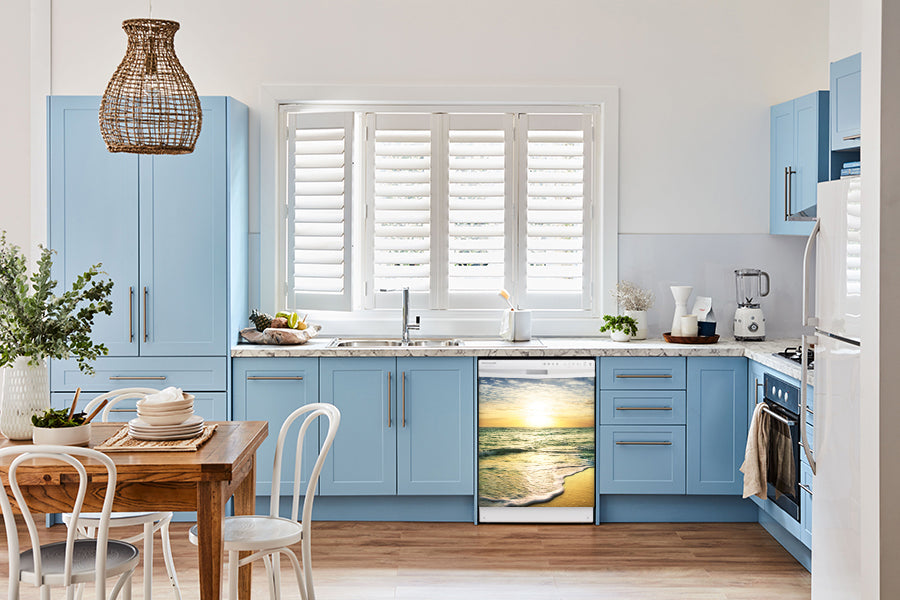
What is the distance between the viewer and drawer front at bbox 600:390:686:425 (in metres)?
4.21

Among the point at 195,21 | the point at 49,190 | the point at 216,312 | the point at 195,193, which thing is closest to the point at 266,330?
the point at 216,312

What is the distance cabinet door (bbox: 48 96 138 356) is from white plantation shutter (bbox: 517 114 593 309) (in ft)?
6.96

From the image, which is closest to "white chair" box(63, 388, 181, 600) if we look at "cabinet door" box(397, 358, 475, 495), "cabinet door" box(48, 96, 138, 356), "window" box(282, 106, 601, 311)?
"cabinet door" box(48, 96, 138, 356)

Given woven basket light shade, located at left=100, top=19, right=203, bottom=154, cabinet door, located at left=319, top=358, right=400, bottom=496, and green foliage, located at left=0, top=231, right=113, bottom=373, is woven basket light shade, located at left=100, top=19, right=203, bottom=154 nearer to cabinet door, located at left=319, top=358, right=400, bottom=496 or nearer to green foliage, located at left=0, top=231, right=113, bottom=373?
green foliage, located at left=0, top=231, right=113, bottom=373

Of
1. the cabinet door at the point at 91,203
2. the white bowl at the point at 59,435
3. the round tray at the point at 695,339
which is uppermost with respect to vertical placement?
the cabinet door at the point at 91,203

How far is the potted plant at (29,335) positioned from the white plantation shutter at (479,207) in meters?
2.41

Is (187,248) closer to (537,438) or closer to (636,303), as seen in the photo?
(537,438)

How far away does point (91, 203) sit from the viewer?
4203 mm

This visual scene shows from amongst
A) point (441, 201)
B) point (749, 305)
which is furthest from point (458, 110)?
point (749, 305)

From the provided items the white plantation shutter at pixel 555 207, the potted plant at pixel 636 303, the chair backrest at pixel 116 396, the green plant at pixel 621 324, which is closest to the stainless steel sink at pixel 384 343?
the white plantation shutter at pixel 555 207

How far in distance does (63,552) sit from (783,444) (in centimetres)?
291

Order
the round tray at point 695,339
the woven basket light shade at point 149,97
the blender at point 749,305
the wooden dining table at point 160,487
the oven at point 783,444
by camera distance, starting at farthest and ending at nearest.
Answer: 1. the blender at point 749,305
2. the round tray at point 695,339
3. the oven at point 783,444
4. the woven basket light shade at point 149,97
5. the wooden dining table at point 160,487

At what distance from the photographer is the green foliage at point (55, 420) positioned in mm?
2672

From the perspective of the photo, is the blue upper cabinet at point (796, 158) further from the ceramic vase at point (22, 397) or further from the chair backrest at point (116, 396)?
the ceramic vase at point (22, 397)
